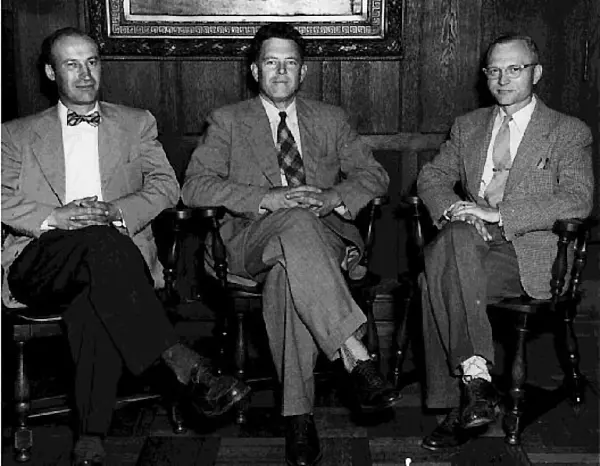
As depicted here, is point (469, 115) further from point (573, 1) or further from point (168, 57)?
point (168, 57)

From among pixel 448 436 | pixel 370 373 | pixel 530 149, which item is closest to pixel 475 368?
pixel 448 436

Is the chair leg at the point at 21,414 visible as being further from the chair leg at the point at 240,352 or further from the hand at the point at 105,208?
the chair leg at the point at 240,352

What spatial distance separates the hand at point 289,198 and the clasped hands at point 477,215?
1.87ft

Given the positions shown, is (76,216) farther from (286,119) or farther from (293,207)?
(286,119)

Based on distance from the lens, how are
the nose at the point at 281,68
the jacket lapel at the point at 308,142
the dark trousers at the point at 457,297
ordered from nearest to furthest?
1. the dark trousers at the point at 457,297
2. the nose at the point at 281,68
3. the jacket lapel at the point at 308,142

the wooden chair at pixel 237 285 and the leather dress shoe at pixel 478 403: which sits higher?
the wooden chair at pixel 237 285

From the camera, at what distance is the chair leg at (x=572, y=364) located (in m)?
4.04

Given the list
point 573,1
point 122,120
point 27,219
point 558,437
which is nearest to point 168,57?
point 122,120

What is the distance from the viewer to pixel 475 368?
3562 mm

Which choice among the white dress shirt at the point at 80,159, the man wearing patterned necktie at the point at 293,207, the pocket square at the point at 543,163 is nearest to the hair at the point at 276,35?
the man wearing patterned necktie at the point at 293,207

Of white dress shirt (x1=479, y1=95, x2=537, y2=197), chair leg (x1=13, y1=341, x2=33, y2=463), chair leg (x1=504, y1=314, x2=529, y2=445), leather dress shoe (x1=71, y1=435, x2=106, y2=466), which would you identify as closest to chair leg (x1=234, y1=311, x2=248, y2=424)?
leather dress shoe (x1=71, y1=435, x2=106, y2=466)

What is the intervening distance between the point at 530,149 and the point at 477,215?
38 cm

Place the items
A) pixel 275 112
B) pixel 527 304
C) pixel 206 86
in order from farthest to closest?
pixel 206 86
pixel 275 112
pixel 527 304

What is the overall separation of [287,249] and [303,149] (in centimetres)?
82
